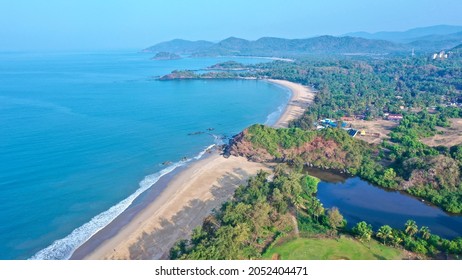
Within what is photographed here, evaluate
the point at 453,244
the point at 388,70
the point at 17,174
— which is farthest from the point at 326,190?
the point at 388,70

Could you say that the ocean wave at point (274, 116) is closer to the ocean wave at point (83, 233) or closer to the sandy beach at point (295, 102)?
the sandy beach at point (295, 102)

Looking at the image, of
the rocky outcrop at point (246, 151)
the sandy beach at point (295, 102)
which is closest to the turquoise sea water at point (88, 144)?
the sandy beach at point (295, 102)

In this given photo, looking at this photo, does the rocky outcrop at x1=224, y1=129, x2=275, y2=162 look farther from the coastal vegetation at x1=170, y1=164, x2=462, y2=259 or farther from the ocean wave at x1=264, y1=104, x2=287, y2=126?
the ocean wave at x1=264, y1=104, x2=287, y2=126

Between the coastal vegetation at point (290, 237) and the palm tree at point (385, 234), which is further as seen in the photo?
the palm tree at point (385, 234)

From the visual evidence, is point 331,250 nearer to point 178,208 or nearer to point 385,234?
point 385,234

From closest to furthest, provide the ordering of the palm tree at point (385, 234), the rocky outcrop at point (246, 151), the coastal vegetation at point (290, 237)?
the coastal vegetation at point (290, 237), the palm tree at point (385, 234), the rocky outcrop at point (246, 151)

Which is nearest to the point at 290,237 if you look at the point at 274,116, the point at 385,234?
the point at 385,234

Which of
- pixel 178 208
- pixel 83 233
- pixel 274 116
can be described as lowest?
pixel 83 233
